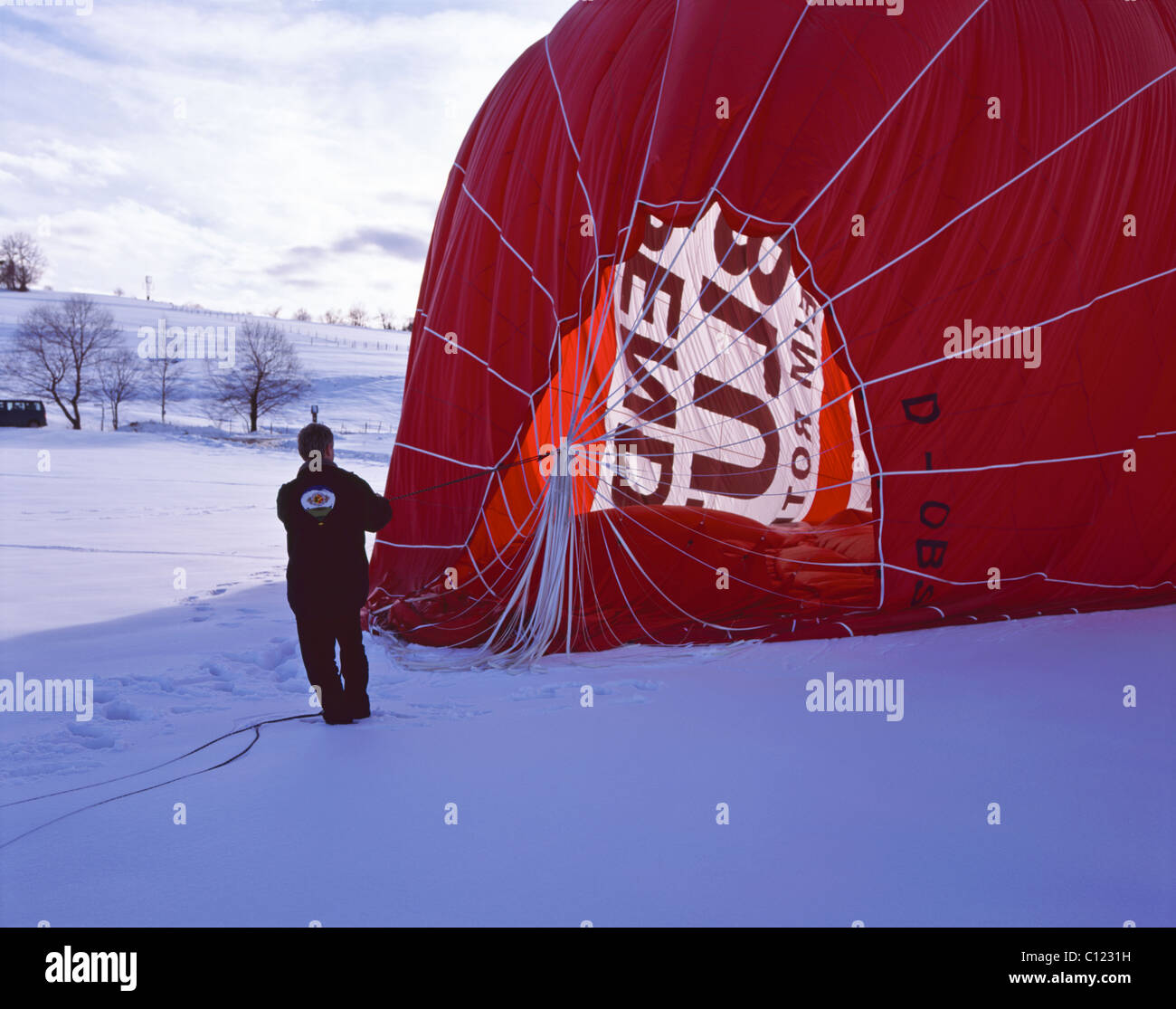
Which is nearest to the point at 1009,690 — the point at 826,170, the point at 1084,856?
the point at 1084,856

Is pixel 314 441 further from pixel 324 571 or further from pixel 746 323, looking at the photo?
pixel 746 323

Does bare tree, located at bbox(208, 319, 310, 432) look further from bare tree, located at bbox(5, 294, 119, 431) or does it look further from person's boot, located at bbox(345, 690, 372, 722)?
person's boot, located at bbox(345, 690, 372, 722)

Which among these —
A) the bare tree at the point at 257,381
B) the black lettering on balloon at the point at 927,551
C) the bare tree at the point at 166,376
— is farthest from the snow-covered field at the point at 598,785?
the bare tree at the point at 166,376

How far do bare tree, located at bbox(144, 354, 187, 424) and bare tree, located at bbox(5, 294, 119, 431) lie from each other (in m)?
1.89

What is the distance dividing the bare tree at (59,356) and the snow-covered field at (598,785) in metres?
31.7

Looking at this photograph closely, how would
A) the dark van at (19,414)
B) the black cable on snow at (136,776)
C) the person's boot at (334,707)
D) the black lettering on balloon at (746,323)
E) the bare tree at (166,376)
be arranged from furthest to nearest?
the bare tree at (166,376) < the dark van at (19,414) < the black lettering on balloon at (746,323) < the person's boot at (334,707) < the black cable on snow at (136,776)

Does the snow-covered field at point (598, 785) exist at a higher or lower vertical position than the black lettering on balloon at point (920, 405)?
lower

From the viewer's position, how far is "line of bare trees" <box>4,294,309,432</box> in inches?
1287

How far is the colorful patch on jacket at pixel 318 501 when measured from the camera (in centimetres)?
320

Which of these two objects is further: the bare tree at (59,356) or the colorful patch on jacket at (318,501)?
the bare tree at (59,356)

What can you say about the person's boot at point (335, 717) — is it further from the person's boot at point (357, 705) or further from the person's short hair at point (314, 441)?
the person's short hair at point (314, 441)

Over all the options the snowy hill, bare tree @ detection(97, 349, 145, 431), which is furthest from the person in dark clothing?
bare tree @ detection(97, 349, 145, 431)

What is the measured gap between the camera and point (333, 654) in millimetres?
3230
